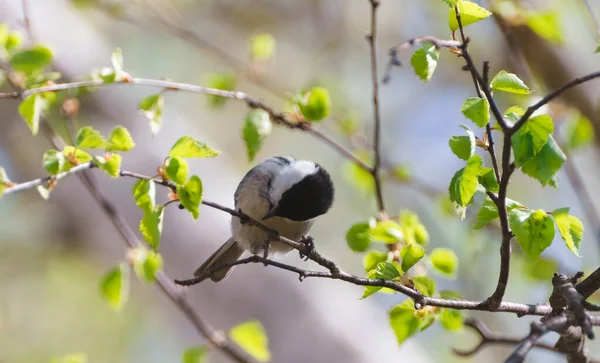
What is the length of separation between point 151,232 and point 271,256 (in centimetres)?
127

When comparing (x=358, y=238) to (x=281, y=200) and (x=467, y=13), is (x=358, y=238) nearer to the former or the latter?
(x=281, y=200)

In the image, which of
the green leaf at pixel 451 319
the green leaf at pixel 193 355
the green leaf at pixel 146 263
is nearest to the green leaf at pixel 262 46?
the green leaf at pixel 146 263

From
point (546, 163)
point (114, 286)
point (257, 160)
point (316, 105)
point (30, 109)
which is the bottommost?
point (257, 160)

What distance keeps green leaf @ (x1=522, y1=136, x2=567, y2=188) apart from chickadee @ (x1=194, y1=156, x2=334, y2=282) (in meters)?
1.09

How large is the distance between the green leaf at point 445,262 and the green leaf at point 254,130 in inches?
21.4

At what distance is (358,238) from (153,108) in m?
0.63

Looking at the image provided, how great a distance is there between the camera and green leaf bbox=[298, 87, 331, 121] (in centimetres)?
173

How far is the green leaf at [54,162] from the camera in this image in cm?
126

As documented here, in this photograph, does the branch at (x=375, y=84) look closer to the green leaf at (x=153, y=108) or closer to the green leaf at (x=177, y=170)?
the green leaf at (x=153, y=108)

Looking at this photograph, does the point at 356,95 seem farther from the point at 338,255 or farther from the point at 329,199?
the point at 329,199

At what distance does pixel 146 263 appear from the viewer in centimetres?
177

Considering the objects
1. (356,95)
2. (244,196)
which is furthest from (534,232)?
(356,95)

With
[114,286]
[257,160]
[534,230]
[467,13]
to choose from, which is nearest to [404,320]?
[534,230]

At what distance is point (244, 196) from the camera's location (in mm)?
2328
